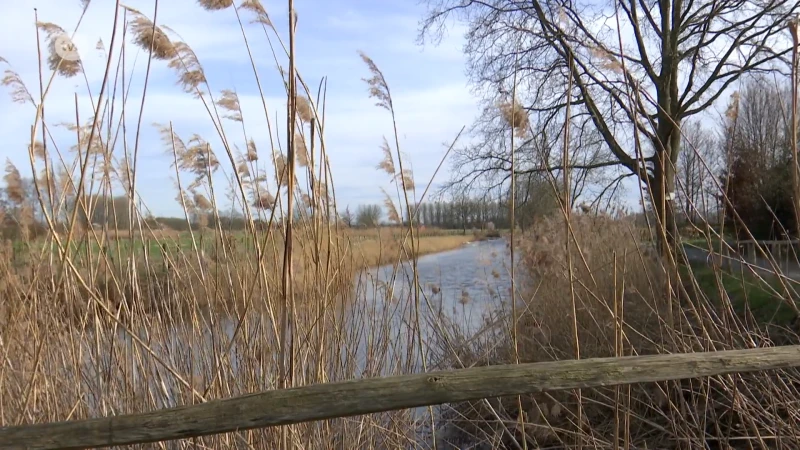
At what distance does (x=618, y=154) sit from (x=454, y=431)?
268 inches

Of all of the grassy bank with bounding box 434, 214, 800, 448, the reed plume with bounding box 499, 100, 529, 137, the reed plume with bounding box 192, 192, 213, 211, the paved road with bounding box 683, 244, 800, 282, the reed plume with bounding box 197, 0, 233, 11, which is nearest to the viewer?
the reed plume with bounding box 197, 0, 233, 11

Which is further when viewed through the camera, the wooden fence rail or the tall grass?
the tall grass

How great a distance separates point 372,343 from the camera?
269cm

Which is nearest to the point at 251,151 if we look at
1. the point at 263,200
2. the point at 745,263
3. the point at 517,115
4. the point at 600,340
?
the point at 263,200

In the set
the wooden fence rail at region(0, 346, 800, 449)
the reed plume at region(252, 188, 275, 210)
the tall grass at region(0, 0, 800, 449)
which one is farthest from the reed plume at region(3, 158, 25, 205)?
the wooden fence rail at region(0, 346, 800, 449)

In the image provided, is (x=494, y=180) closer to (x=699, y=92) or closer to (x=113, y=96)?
(x=699, y=92)

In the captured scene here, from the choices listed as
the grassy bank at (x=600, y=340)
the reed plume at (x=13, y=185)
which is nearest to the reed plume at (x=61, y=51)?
the reed plume at (x=13, y=185)

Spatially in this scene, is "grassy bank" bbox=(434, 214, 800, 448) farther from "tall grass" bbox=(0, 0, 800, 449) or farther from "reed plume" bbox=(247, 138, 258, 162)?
"reed plume" bbox=(247, 138, 258, 162)

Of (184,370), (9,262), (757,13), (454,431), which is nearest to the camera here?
(184,370)

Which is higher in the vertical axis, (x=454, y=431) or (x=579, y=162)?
(x=579, y=162)

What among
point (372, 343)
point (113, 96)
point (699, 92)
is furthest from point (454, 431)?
point (699, 92)

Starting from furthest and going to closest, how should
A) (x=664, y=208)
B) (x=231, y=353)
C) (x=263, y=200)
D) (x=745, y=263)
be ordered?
(x=263, y=200), (x=231, y=353), (x=745, y=263), (x=664, y=208)

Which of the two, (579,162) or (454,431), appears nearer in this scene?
(454,431)

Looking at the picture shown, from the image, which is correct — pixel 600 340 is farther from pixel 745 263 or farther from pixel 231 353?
pixel 231 353
